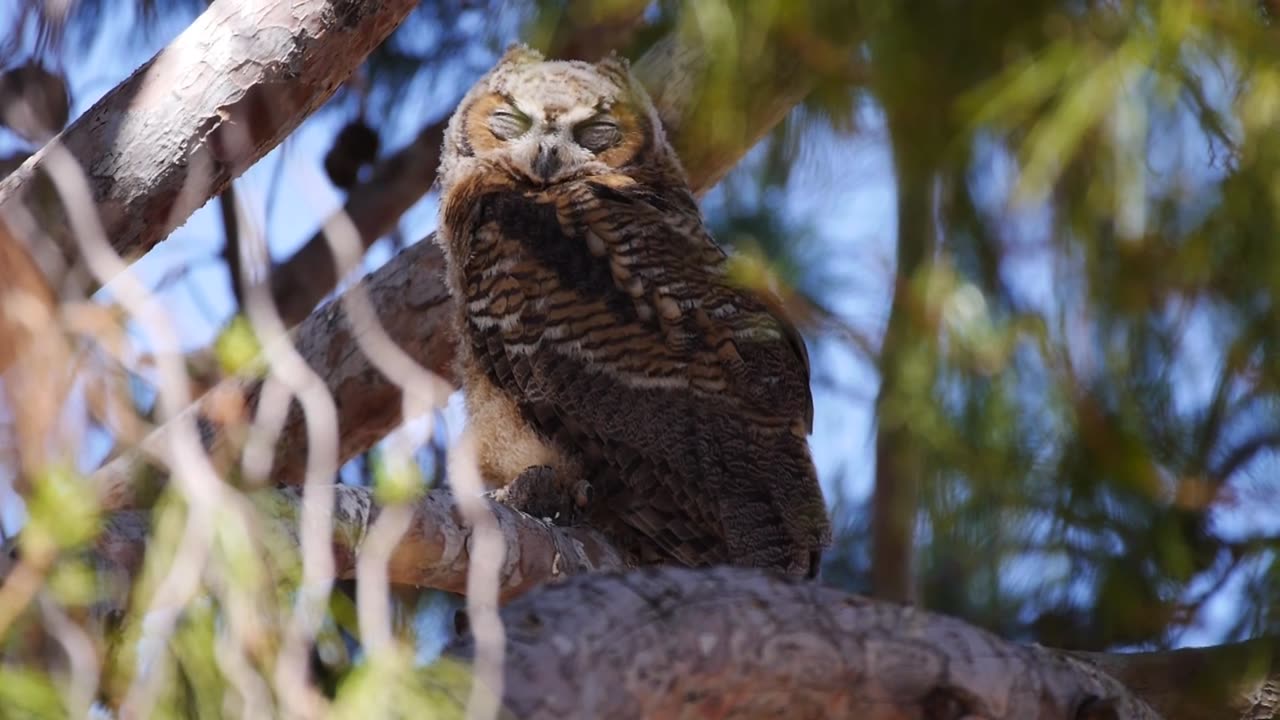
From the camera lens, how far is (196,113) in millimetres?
2645

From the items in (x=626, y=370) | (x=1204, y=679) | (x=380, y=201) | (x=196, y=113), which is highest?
(x=196, y=113)

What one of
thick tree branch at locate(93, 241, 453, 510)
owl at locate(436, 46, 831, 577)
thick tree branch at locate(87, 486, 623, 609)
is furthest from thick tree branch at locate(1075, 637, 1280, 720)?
thick tree branch at locate(93, 241, 453, 510)

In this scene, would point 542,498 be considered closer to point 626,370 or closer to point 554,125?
point 626,370

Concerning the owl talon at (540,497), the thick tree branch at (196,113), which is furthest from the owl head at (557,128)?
the thick tree branch at (196,113)

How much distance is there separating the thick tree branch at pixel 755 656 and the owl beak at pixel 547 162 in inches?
76.8

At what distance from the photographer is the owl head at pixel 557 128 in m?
3.74

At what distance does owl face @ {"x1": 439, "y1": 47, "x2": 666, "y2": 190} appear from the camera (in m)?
3.74

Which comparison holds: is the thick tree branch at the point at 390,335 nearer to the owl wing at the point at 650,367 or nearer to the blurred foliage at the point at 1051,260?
the owl wing at the point at 650,367

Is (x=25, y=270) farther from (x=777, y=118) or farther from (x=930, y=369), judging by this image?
(x=930, y=369)

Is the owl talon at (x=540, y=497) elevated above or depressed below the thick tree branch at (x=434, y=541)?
below

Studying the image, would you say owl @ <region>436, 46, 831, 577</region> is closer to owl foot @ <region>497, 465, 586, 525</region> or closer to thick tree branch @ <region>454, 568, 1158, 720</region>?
owl foot @ <region>497, 465, 586, 525</region>

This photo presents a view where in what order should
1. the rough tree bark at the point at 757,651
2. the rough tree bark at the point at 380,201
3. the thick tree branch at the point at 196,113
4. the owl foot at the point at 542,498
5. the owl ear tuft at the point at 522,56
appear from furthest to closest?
1. the rough tree bark at the point at 380,201
2. the owl ear tuft at the point at 522,56
3. the owl foot at the point at 542,498
4. the thick tree branch at the point at 196,113
5. the rough tree bark at the point at 757,651

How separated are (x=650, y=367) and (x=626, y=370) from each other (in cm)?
5

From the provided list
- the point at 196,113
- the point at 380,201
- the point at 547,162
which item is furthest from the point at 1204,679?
the point at 380,201
